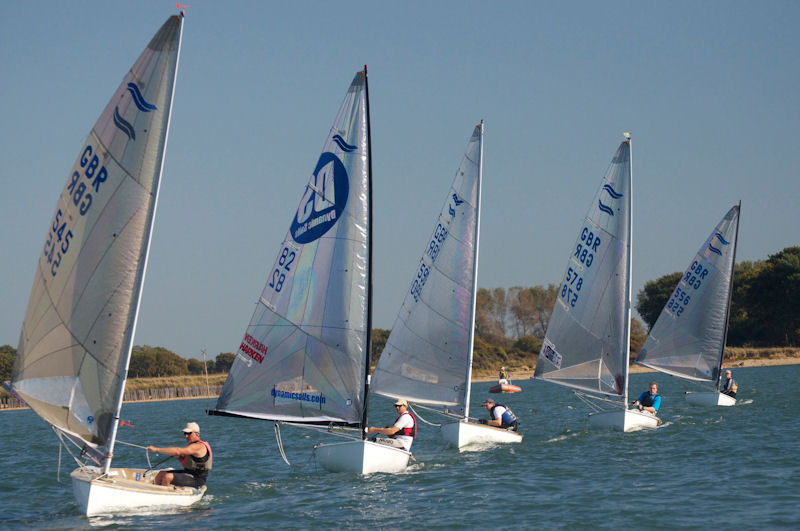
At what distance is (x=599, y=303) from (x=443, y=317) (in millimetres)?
5483

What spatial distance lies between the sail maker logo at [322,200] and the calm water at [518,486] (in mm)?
4800

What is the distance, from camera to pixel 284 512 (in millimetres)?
14055

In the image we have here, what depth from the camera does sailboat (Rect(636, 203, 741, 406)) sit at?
33.4 metres

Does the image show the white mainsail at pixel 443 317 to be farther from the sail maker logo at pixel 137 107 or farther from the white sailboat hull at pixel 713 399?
the white sailboat hull at pixel 713 399

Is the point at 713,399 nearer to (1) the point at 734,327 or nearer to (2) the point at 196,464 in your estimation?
(2) the point at 196,464

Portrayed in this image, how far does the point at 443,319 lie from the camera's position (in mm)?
22781

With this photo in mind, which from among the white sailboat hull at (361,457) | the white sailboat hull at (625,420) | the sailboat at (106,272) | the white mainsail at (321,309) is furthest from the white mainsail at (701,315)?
the sailboat at (106,272)

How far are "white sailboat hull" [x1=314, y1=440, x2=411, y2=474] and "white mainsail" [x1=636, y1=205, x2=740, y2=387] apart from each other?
19808 millimetres


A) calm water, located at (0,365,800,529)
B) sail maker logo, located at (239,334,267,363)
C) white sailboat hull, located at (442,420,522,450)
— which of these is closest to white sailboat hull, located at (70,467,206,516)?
calm water, located at (0,365,800,529)

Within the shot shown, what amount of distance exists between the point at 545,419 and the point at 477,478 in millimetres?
14311

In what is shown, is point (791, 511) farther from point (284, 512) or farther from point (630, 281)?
point (630, 281)

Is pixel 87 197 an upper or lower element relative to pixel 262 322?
upper

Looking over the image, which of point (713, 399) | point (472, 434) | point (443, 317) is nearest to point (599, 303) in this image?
point (443, 317)

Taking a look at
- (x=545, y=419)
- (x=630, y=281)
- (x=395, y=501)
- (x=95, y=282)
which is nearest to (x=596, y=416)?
(x=630, y=281)
